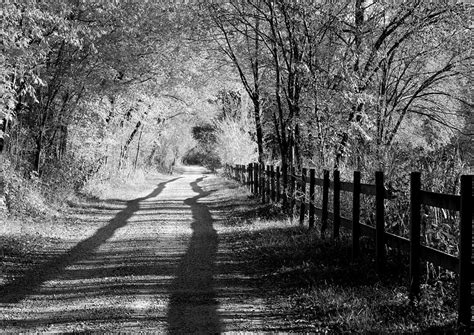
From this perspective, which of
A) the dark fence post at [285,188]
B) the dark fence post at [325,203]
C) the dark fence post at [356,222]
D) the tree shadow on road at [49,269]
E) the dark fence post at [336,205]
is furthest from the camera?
the dark fence post at [285,188]

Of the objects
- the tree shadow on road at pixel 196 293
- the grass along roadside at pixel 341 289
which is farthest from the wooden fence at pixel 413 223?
the tree shadow on road at pixel 196 293

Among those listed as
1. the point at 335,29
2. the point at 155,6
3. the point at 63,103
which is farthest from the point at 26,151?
the point at 335,29

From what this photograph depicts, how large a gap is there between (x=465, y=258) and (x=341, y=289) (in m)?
2.06

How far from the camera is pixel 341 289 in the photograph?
6.74 metres

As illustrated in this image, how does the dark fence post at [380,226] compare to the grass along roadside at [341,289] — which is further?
the dark fence post at [380,226]

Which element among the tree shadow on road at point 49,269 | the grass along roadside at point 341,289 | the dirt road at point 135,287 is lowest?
the tree shadow on road at point 49,269

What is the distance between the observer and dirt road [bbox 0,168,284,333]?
19.2ft

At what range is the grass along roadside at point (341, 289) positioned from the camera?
5480 mm

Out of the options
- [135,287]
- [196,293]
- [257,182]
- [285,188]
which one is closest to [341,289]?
[196,293]

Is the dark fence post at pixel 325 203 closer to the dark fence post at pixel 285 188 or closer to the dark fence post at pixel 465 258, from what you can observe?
the dark fence post at pixel 285 188

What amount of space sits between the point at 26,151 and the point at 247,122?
19383 mm

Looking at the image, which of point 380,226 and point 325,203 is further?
point 325,203

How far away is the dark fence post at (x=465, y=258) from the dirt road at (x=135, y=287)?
6.58 feet

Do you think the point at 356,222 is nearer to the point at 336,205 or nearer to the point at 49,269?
the point at 336,205
